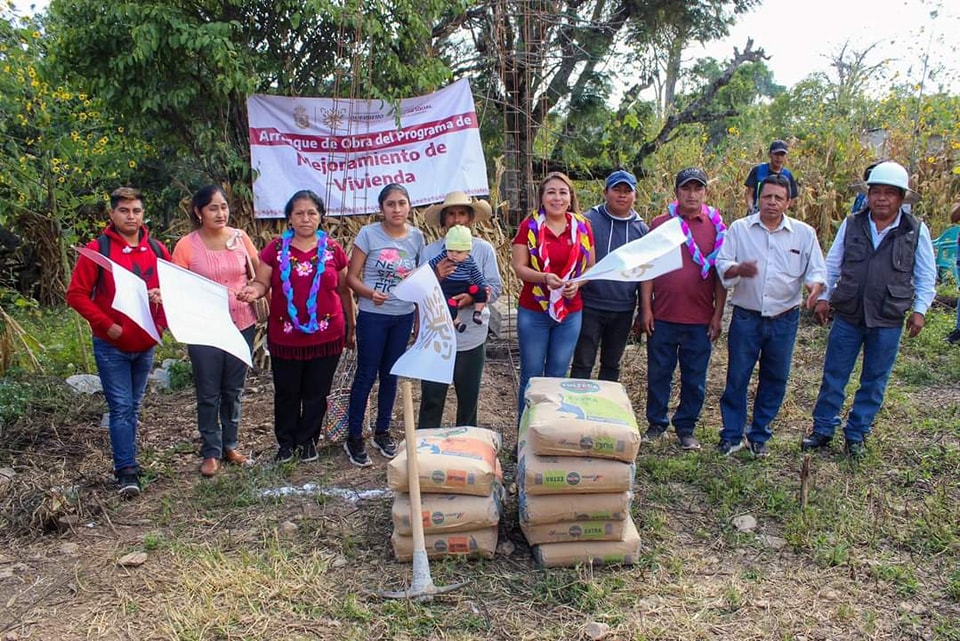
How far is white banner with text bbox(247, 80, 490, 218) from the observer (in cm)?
606

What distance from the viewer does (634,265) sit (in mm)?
3605

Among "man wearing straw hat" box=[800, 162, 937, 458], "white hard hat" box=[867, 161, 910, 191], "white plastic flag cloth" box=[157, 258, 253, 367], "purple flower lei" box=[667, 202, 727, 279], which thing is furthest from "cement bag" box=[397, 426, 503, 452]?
"white hard hat" box=[867, 161, 910, 191]

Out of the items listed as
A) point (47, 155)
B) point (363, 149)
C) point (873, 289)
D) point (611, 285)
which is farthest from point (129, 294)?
point (47, 155)

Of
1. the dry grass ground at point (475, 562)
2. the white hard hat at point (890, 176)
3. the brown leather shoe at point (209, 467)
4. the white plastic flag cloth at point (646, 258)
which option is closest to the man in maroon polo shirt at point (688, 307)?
the white plastic flag cloth at point (646, 258)

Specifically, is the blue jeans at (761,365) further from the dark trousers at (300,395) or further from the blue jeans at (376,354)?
the dark trousers at (300,395)

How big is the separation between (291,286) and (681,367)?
239 centimetres

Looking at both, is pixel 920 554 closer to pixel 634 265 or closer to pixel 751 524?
pixel 751 524

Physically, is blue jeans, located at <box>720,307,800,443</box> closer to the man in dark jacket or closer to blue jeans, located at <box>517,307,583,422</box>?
the man in dark jacket

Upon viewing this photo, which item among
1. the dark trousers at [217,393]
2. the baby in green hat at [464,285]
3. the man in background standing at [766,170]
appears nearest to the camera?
the baby in green hat at [464,285]

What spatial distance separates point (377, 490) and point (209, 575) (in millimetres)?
1087

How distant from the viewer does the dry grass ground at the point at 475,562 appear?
2.68 metres

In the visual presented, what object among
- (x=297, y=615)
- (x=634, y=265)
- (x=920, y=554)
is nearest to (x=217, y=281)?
(x=297, y=615)

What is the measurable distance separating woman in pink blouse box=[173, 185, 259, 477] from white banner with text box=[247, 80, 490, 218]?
2.14 metres

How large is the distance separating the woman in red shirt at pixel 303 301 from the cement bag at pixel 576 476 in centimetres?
156
